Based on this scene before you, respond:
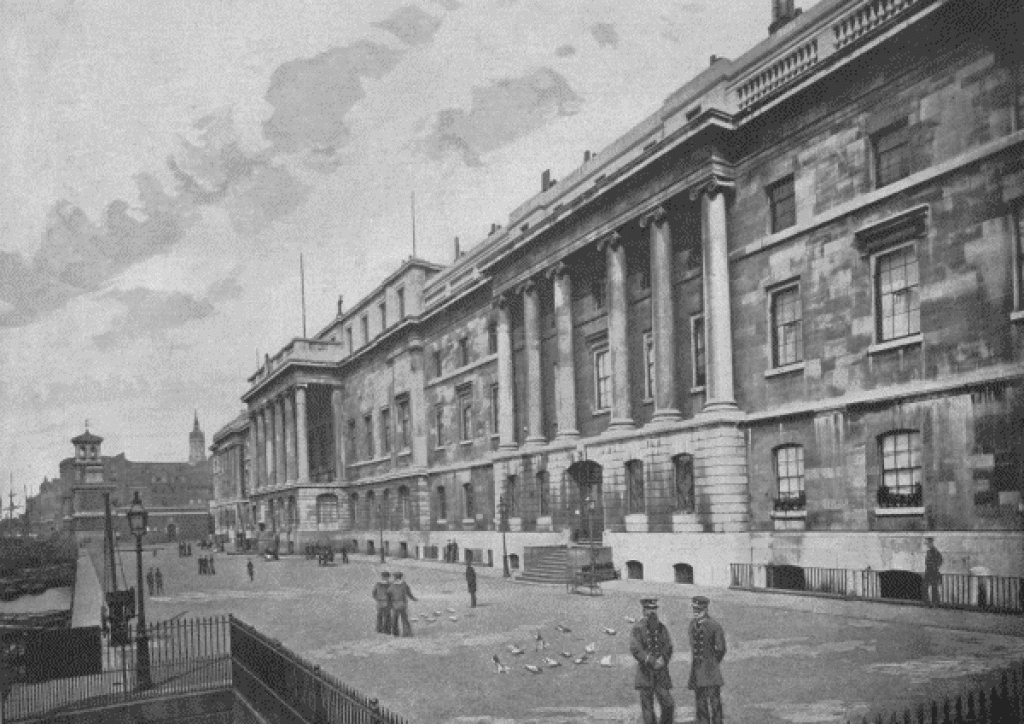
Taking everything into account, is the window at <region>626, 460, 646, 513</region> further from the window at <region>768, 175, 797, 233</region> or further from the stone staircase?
the window at <region>768, 175, 797, 233</region>

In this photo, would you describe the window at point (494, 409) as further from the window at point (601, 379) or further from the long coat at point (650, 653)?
the long coat at point (650, 653)

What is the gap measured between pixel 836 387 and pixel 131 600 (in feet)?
60.9

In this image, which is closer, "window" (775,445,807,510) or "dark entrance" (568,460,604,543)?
"window" (775,445,807,510)

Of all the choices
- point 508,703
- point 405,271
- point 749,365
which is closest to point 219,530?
point 405,271

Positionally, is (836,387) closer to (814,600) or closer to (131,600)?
(814,600)

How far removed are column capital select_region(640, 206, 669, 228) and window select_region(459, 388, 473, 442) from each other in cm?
1763

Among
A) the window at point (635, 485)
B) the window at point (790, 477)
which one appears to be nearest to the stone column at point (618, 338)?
the window at point (635, 485)

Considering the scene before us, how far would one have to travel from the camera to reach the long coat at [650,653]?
888cm

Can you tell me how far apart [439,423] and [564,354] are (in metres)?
15.7

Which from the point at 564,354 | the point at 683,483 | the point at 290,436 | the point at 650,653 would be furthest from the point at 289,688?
the point at 290,436

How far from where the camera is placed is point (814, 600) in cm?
1872

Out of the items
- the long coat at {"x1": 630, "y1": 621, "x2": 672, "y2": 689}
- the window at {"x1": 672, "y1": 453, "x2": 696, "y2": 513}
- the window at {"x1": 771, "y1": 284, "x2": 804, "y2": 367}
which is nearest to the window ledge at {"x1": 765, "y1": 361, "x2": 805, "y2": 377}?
the window at {"x1": 771, "y1": 284, "x2": 804, "y2": 367}

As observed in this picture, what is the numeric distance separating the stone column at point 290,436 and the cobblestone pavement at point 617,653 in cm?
3779

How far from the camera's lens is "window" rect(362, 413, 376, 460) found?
55781 mm
